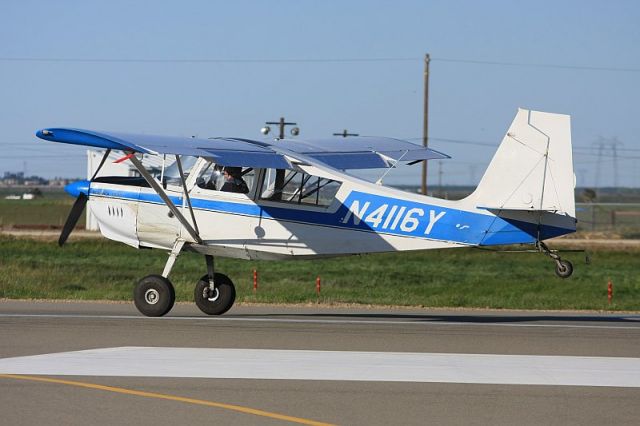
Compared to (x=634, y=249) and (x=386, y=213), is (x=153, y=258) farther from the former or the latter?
(x=386, y=213)

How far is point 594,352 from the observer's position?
42.1ft

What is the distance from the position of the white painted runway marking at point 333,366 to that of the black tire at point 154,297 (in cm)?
354

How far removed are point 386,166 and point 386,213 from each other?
1.96 m

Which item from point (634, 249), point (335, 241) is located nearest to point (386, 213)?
point (335, 241)

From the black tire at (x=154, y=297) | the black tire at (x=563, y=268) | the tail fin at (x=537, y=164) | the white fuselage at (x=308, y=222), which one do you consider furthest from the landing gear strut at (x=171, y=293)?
the black tire at (x=563, y=268)

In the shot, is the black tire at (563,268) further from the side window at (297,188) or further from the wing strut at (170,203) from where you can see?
the wing strut at (170,203)

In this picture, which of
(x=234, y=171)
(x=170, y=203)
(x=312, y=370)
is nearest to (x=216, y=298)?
(x=170, y=203)

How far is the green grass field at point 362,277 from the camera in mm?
22125

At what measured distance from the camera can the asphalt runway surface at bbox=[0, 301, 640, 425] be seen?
8.94 metres

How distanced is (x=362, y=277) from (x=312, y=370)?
1991cm

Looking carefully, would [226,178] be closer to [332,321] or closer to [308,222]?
[308,222]

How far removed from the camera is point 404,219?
51.2ft

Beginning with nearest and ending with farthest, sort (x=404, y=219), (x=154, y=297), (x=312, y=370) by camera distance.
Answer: (x=312, y=370) → (x=404, y=219) → (x=154, y=297)

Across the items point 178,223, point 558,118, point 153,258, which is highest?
point 558,118
